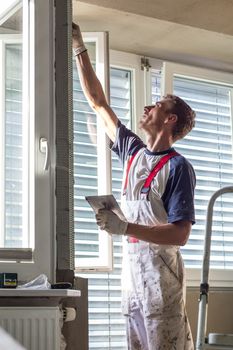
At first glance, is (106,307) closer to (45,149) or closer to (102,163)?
(102,163)

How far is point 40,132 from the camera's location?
8.80 ft

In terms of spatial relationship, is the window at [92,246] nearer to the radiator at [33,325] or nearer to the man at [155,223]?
the man at [155,223]

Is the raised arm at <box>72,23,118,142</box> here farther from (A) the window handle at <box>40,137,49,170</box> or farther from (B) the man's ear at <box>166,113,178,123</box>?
(A) the window handle at <box>40,137,49,170</box>

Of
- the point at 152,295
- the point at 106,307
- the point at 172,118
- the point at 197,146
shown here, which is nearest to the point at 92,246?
the point at 106,307

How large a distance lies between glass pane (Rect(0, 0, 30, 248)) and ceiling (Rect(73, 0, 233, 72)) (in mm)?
352

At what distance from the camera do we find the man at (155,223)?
254 cm

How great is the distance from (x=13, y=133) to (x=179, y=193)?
2.57ft

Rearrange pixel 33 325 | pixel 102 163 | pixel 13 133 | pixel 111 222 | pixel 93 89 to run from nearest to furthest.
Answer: pixel 33 325 < pixel 111 222 < pixel 13 133 < pixel 93 89 < pixel 102 163

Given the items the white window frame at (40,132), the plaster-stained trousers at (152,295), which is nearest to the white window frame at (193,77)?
the plaster-stained trousers at (152,295)

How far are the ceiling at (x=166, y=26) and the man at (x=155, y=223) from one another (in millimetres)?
281

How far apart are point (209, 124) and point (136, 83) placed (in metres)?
0.54

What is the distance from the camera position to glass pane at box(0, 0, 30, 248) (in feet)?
8.86

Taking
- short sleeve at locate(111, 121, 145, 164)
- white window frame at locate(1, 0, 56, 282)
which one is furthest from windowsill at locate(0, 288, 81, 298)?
short sleeve at locate(111, 121, 145, 164)

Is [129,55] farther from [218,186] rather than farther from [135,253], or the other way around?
[135,253]
